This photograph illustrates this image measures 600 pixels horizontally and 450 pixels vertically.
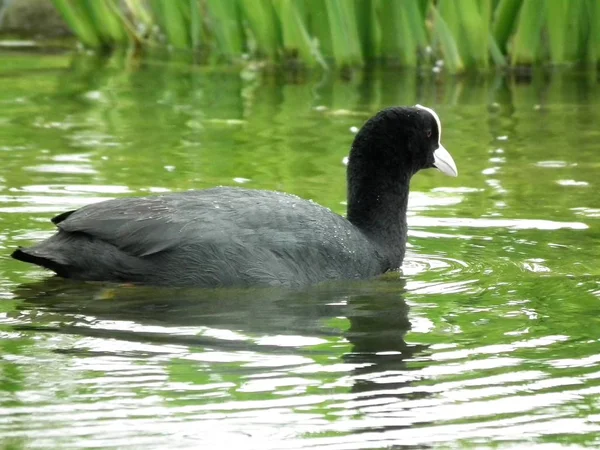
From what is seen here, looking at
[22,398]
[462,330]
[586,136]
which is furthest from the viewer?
→ [586,136]

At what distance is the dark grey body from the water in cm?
9

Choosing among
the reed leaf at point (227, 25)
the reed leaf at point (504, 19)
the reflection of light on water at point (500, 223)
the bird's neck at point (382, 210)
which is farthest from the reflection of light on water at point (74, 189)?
the reed leaf at point (504, 19)

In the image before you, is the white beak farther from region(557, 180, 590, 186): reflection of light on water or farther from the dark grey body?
region(557, 180, 590, 186): reflection of light on water

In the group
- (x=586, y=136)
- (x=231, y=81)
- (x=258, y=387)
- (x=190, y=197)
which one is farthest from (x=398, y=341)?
(x=231, y=81)

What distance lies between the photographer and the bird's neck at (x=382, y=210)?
5840 millimetres

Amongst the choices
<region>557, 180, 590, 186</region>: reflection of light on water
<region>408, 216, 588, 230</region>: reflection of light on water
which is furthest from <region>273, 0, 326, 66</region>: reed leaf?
<region>408, 216, 588, 230</region>: reflection of light on water

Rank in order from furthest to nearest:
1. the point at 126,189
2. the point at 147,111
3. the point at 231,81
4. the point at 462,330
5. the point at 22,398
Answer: the point at 231,81 < the point at 147,111 < the point at 126,189 < the point at 462,330 < the point at 22,398

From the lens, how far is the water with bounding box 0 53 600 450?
143 inches

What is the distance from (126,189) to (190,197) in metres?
1.59

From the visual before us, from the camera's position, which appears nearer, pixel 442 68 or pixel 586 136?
pixel 586 136

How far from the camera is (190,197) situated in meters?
5.47

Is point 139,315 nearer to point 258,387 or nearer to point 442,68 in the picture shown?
point 258,387

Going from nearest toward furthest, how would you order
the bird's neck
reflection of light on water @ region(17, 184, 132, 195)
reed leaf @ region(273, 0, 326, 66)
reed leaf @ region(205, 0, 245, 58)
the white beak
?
the bird's neck
the white beak
reflection of light on water @ region(17, 184, 132, 195)
reed leaf @ region(273, 0, 326, 66)
reed leaf @ region(205, 0, 245, 58)

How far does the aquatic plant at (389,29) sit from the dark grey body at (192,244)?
4900 mm
